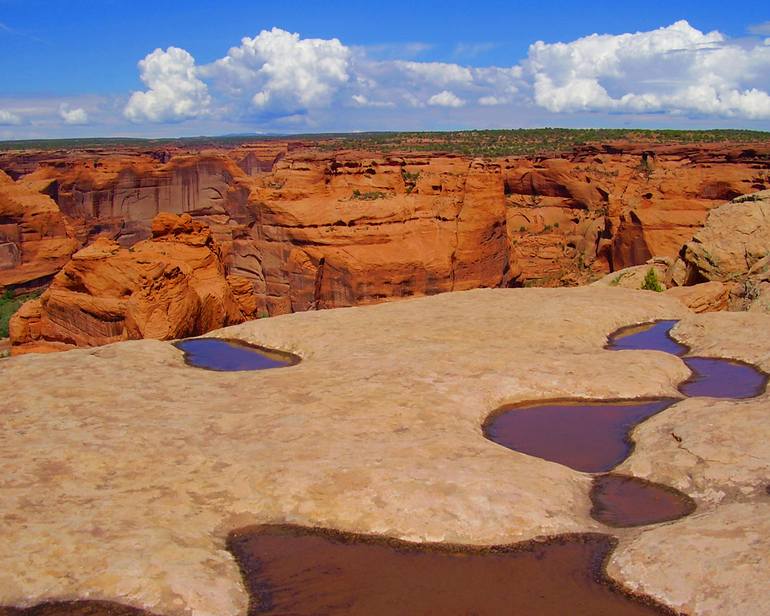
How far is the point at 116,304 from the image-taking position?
24359 millimetres

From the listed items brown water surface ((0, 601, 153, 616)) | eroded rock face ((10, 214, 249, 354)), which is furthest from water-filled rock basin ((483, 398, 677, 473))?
eroded rock face ((10, 214, 249, 354))

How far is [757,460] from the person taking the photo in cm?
1172

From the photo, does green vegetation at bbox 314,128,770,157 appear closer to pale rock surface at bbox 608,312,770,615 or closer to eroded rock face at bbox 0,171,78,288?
eroded rock face at bbox 0,171,78,288

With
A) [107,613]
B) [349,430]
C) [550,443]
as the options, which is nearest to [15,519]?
[107,613]

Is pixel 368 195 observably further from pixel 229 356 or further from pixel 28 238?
pixel 28 238

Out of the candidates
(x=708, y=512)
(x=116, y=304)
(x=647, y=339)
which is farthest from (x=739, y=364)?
(x=116, y=304)

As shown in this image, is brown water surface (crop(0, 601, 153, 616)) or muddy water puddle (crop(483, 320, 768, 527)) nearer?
brown water surface (crop(0, 601, 153, 616))

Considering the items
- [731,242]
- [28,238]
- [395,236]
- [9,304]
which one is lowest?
[9,304]

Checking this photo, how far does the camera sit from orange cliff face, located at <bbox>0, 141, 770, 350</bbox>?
25.8 meters

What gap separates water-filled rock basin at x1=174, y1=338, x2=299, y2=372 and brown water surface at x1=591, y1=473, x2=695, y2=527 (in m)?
9.92

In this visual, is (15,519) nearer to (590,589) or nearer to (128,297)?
(590,589)

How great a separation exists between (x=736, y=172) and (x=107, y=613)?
48.1m

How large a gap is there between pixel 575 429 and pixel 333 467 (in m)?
5.40

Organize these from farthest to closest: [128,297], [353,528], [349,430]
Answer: [128,297] < [349,430] < [353,528]
